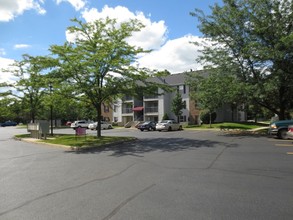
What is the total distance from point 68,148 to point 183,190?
35.8 feet

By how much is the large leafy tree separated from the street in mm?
12655

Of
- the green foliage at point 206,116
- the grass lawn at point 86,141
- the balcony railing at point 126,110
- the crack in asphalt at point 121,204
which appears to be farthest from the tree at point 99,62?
the balcony railing at point 126,110

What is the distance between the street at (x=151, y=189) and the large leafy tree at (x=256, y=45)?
12655 millimetres

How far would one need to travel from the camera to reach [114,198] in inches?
A: 250

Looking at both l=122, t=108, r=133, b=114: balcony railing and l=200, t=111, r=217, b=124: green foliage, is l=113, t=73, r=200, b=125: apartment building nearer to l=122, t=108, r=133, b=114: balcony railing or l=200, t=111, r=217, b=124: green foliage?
l=122, t=108, r=133, b=114: balcony railing

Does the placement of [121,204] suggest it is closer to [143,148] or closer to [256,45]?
[143,148]

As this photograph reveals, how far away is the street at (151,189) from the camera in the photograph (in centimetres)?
541

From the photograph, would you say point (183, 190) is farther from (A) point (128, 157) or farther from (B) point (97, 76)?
(B) point (97, 76)

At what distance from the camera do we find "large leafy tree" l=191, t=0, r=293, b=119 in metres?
22.3

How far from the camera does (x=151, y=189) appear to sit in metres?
7.01

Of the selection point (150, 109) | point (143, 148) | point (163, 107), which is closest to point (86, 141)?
point (143, 148)

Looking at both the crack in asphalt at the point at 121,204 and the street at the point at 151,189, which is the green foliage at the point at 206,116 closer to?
the street at the point at 151,189

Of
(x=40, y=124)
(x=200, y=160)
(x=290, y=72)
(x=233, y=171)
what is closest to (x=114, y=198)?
(x=233, y=171)

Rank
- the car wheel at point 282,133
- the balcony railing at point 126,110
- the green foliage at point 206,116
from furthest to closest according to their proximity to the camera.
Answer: the balcony railing at point 126,110, the green foliage at point 206,116, the car wheel at point 282,133
